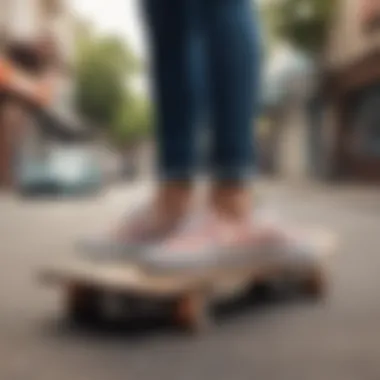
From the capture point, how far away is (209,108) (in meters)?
0.98

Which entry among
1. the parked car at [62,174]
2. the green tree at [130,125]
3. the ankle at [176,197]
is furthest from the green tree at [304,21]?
the ankle at [176,197]

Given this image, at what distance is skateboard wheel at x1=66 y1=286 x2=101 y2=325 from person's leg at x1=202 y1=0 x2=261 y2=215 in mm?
179

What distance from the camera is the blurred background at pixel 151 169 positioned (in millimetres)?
751

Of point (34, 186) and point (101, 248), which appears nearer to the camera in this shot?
point (101, 248)

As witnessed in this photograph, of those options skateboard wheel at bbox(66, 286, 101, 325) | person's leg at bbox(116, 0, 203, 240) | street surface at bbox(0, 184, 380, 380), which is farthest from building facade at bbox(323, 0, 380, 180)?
skateboard wheel at bbox(66, 286, 101, 325)

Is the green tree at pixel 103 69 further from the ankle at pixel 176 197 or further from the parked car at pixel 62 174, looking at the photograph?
the ankle at pixel 176 197

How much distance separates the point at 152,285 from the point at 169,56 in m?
0.28

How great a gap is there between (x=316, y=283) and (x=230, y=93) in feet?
0.94

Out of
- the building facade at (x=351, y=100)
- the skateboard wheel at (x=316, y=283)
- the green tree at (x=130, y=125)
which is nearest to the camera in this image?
the skateboard wheel at (x=316, y=283)

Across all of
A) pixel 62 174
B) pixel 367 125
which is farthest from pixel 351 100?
pixel 62 174

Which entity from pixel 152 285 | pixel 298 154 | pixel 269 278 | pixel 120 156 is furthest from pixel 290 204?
pixel 152 285

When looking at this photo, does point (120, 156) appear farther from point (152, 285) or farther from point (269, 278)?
point (152, 285)

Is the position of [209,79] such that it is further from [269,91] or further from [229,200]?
[269,91]

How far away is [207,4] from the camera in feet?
3.13
